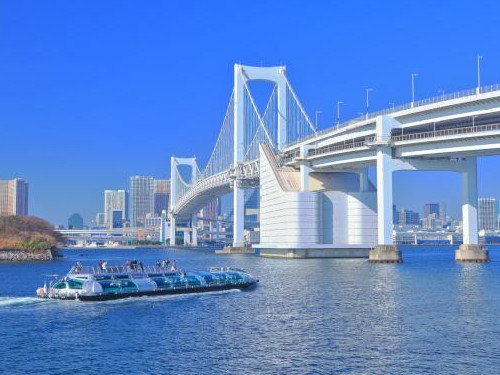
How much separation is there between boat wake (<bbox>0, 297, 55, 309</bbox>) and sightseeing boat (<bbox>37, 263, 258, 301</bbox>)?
2.85 ft

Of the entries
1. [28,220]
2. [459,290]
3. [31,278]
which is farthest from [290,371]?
[28,220]

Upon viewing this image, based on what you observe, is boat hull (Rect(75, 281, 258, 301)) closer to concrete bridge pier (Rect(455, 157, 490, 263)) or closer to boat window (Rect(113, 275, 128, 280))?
boat window (Rect(113, 275, 128, 280))

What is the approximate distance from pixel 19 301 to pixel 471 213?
153ft

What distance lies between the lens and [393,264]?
7238 cm

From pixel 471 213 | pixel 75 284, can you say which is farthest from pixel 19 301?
pixel 471 213

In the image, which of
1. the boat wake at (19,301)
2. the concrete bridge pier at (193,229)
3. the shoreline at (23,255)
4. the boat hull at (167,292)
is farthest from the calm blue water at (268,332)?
the concrete bridge pier at (193,229)

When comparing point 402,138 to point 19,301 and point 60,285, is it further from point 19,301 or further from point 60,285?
point 19,301

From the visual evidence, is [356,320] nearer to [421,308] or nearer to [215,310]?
[421,308]

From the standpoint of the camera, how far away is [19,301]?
135 ft

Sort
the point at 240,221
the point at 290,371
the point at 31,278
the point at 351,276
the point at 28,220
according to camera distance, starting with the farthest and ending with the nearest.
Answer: the point at 28,220 → the point at 240,221 → the point at 31,278 → the point at 351,276 → the point at 290,371

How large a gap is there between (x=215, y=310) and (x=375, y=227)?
169 feet

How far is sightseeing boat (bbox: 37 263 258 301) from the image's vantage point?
42969 mm

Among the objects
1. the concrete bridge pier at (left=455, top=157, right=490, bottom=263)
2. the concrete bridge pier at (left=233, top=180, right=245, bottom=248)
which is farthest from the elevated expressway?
the concrete bridge pier at (left=233, top=180, right=245, bottom=248)

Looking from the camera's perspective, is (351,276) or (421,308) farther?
(351,276)
